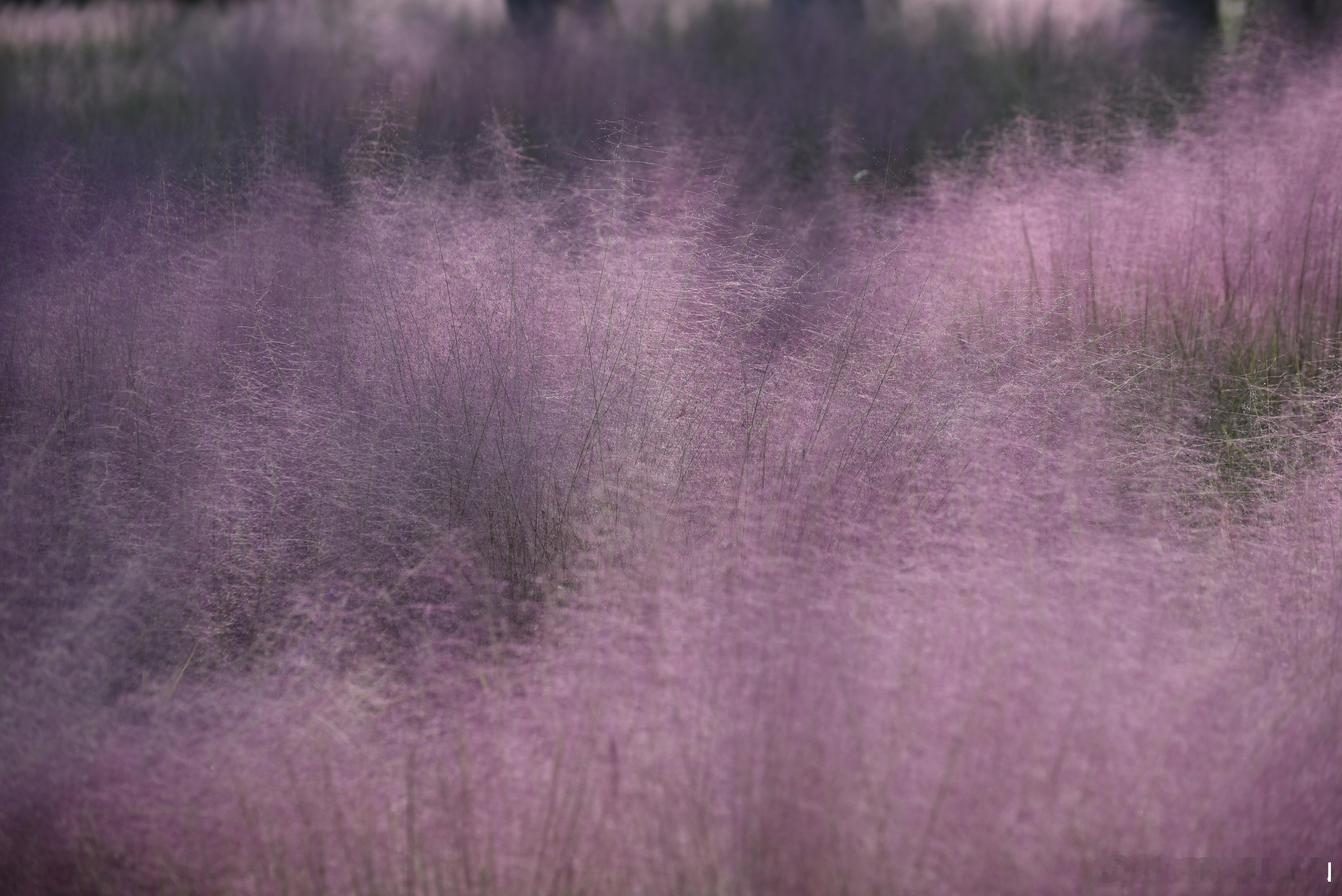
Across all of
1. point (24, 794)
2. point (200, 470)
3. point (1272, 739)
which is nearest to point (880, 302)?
point (1272, 739)

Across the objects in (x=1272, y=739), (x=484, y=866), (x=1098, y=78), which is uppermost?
(x=1098, y=78)

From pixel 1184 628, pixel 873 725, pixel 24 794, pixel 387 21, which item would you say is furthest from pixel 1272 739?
pixel 387 21

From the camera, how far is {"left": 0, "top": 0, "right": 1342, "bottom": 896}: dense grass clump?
121 cm

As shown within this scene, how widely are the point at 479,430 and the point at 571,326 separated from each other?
344 millimetres

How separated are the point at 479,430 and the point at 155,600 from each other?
0.64 m

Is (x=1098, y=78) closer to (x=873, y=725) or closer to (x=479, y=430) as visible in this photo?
(x=479, y=430)

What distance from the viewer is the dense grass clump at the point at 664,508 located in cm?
121

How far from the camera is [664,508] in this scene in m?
1.79

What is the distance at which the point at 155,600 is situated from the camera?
5.43 feet

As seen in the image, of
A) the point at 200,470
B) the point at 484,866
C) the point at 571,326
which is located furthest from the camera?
the point at 571,326

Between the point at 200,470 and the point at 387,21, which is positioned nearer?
the point at 200,470

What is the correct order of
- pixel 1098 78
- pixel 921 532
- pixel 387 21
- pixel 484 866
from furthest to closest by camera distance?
pixel 387 21 < pixel 1098 78 < pixel 921 532 < pixel 484 866

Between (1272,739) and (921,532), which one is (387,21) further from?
(1272,739)

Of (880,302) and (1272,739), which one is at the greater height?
(880,302)
